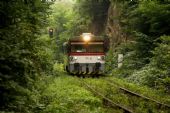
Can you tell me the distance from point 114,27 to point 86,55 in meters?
13.5

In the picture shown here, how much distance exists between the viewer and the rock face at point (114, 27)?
1454 inches

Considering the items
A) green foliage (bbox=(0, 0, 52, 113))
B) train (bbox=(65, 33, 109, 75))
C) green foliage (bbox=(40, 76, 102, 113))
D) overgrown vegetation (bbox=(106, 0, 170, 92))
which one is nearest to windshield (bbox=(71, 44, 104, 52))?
train (bbox=(65, 33, 109, 75))

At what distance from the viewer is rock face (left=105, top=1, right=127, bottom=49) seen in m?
36.9

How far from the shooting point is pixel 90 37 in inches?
1080

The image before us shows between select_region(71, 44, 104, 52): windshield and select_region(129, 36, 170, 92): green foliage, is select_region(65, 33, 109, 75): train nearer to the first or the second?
select_region(71, 44, 104, 52): windshield

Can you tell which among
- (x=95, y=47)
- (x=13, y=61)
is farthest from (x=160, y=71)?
(x=13, y=61)

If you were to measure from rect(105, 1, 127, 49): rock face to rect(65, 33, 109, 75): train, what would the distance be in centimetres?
915

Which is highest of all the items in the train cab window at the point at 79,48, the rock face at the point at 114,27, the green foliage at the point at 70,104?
the rock face at the point at 114,27

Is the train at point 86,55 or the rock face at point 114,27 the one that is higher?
the rock face at point 114,27

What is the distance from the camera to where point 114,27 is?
39875 millimetres

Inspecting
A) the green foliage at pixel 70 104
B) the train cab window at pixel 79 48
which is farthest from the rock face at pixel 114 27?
the green foliage at pixel 70 104

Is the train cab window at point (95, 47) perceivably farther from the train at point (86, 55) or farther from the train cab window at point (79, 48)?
the train cab window at point (79, 48)

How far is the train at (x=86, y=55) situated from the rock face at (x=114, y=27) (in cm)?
915

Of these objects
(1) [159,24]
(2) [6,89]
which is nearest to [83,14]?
(1) [159,24]
